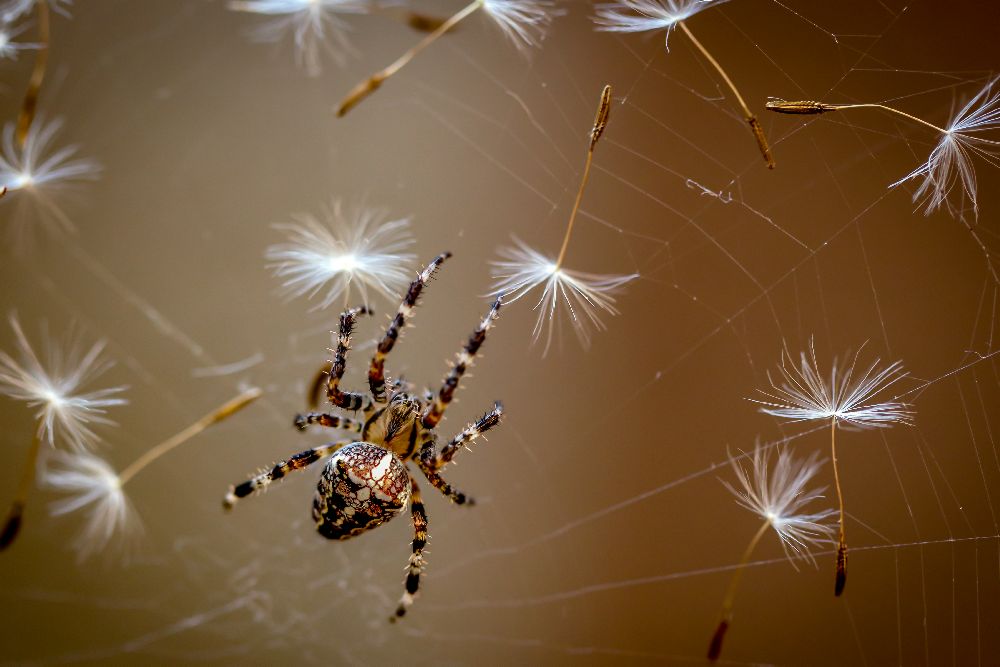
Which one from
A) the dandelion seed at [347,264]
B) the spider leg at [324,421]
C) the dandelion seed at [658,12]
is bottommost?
the spider leg at [324,421]

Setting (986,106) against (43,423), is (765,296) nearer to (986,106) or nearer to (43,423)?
(986,106)

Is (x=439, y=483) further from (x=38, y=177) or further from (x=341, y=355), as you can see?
(x=38, y=177)

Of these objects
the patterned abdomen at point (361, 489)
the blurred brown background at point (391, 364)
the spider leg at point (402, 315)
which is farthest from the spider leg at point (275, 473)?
the blurred brown background at point (391, 364)

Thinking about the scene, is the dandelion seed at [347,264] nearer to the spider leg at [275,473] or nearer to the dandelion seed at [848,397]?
the spider leg at [275,473]

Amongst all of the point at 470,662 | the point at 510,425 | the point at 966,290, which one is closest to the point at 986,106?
the point at 966,290

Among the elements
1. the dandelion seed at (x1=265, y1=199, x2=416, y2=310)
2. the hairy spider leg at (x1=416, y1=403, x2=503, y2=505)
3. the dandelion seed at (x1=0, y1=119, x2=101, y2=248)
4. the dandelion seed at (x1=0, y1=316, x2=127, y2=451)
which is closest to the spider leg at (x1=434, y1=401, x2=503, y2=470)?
the hairy spider leg at (x1=416, y1=403, x2=503, y2=505)

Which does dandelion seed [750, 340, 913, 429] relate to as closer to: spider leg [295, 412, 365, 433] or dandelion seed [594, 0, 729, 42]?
dandelion seed [594, 0, 729, 42]
